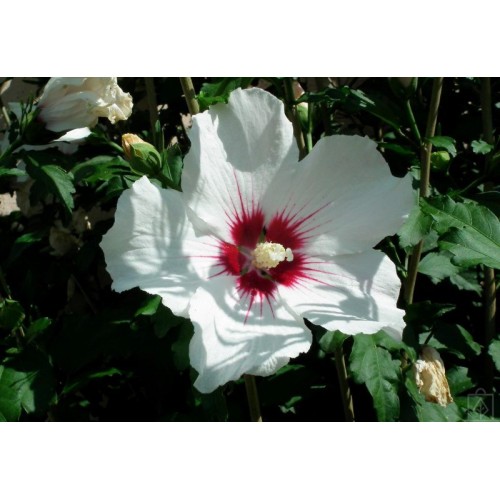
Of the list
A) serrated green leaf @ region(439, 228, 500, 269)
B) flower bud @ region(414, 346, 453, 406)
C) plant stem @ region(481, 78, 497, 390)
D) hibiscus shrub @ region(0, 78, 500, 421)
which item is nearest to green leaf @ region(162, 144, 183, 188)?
hibiscus shrub @ region(0, 78, 500, 421)

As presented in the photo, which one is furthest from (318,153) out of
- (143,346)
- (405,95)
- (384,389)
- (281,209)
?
(143,346)

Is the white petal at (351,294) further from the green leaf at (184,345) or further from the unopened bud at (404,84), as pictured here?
the unopened bud at (404,84)

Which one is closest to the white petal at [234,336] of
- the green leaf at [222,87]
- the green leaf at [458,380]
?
the green leaf at [222,87]

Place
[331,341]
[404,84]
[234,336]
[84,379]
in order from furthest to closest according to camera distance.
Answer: [84,379]
[404,84]
[331,341]
[234,336]

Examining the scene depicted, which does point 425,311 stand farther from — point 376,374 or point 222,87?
point 222,87

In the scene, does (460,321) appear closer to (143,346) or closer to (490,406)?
(490,406)

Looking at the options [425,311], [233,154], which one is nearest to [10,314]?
[233,154]
